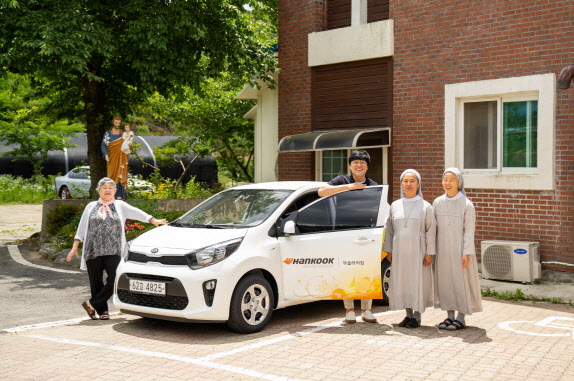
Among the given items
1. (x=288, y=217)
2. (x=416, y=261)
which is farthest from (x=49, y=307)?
(x=416, y=261)

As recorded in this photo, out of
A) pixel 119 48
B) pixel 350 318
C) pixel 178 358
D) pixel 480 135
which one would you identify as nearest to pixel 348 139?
pixel 480 135

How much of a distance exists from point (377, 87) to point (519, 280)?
4886 mm

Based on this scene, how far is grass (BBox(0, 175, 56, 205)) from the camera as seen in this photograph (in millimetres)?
30031

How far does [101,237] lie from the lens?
841cm

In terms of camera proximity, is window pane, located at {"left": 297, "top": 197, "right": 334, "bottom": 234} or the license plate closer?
the license plate

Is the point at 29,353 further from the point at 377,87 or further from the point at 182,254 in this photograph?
the point at 377,87

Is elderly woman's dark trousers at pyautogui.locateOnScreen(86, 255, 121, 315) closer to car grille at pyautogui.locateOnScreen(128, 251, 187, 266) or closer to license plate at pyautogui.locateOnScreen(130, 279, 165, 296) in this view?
car grille at pyautogui.locateOnScreen(128, 251, 187, 266)

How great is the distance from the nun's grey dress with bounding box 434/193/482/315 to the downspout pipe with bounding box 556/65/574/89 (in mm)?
3301

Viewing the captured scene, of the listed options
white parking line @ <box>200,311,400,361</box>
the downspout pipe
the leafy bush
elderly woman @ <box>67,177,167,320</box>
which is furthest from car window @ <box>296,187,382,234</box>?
the leafy bush

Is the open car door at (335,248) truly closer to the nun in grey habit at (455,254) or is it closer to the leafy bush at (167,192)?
the nun in grey habit at (455,254)

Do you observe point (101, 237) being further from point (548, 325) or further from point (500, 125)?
point (500, 125)

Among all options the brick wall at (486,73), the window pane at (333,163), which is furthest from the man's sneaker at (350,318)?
the window pane at (333,163)

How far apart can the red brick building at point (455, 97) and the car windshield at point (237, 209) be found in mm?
4675

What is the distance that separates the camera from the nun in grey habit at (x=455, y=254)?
7.75m
